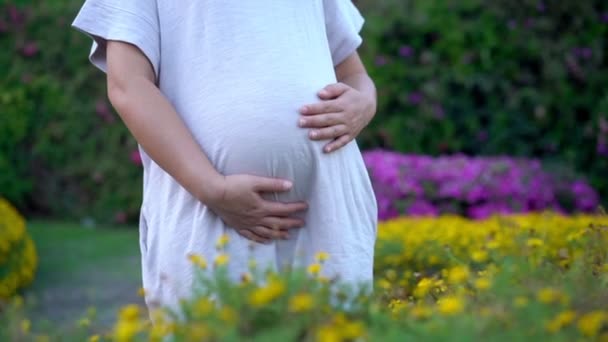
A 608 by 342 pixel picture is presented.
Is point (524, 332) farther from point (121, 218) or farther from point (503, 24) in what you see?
point (121, 218)

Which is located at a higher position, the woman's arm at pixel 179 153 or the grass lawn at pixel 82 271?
the woman's arm at pixel 179 153

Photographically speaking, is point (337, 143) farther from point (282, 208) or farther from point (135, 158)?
point (135, 158)

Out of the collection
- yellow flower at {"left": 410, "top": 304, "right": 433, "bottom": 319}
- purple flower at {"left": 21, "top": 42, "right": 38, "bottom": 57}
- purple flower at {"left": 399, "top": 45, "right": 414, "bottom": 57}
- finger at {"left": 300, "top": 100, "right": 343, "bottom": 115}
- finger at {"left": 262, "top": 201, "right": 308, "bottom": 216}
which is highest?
finger at {"left": 300, "top": 100, "right": 343, "bottom": 115}

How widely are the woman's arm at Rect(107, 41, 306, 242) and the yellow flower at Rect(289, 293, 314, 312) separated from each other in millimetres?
538

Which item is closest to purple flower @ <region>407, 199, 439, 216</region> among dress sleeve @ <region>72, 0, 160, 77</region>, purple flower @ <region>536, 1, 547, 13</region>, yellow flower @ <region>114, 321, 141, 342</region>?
purple flower @ <region>536, 1, 547, 13</region>

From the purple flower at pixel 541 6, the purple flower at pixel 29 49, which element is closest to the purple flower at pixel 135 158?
the purple flower at pixel 29 49

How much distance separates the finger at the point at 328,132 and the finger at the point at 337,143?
1cm

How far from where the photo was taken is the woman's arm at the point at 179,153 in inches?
73.7

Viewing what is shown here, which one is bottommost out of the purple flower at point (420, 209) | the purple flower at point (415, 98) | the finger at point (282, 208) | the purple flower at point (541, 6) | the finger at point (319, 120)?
the purple flower at point (420, 209)

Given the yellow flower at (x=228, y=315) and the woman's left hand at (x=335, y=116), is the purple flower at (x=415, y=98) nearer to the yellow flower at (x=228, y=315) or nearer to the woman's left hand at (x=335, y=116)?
the woman's left hand at (x=335, y=116)

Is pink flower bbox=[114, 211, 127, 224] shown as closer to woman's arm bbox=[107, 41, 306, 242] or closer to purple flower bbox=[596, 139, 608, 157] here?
purple flower bbox=[596, 139, 608, 157]

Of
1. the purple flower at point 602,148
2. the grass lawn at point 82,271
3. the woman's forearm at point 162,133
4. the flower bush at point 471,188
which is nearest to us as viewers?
the woman's forearm at point 162,133

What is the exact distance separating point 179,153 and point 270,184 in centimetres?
22

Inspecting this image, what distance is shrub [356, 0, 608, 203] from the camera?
666 cm
